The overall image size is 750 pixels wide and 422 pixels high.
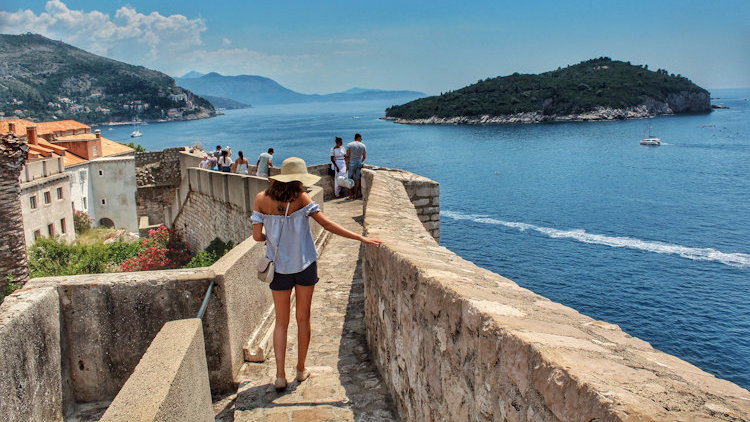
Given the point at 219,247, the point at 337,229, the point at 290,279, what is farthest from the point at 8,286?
the point at 337,229

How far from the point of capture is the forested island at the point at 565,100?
149750 mm

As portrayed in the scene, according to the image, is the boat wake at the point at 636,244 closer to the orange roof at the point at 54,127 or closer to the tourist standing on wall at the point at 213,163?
the tourist standing on wall at the point at 213,163

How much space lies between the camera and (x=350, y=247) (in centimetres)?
916

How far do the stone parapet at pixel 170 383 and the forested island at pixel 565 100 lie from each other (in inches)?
6032

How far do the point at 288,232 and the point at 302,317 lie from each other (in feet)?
2.44

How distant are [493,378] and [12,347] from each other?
10.0 feet

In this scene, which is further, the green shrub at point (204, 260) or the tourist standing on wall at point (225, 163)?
the tourist standing on wall at point (225, 163)

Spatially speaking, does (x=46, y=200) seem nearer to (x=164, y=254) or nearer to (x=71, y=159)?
(x=71, y=159)

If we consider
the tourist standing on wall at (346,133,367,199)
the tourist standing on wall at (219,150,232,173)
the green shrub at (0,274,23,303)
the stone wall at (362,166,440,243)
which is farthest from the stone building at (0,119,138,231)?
the stone wall at (362,166,440,243)

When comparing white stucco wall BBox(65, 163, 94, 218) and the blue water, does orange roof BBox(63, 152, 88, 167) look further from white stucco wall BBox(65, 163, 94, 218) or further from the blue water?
the blue water

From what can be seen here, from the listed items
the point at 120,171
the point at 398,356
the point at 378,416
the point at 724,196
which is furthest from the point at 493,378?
the point at 724,196

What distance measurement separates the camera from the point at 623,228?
44.7m

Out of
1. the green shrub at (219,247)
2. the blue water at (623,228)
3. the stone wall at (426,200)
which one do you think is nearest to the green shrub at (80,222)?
the blue water at (623,228)

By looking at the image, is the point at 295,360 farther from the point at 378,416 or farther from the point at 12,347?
the point at 12,347
